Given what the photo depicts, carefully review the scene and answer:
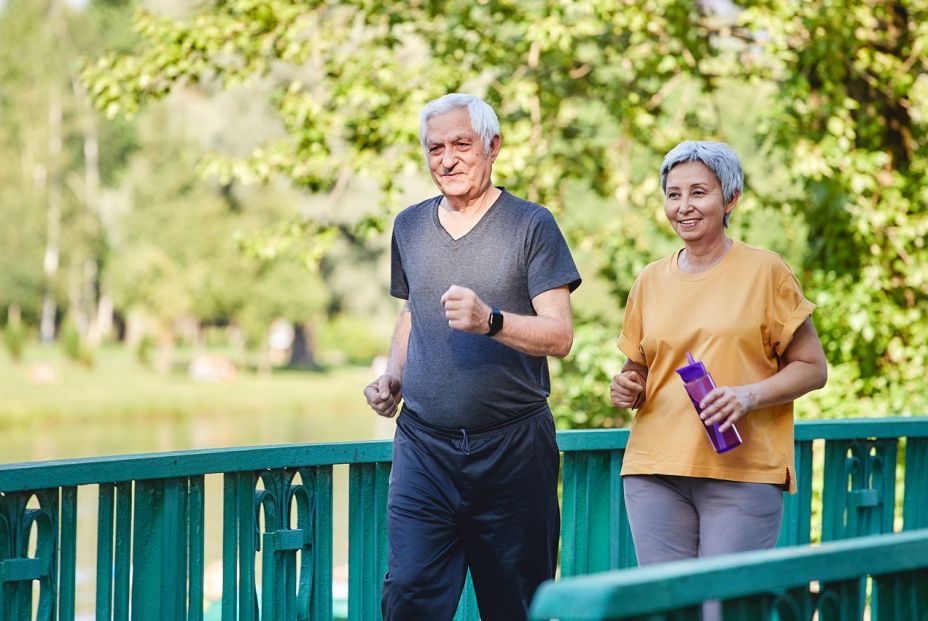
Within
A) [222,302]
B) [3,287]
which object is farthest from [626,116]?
[3,287]

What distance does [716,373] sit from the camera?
3.12m

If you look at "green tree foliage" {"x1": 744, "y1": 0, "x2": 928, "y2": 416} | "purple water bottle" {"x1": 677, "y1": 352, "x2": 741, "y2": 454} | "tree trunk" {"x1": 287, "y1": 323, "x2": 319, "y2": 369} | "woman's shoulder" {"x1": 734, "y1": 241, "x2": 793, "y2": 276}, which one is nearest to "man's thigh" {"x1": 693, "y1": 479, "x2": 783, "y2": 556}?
"purple water bottle" {"x1": 677, "y1": 352, "x2": 741, "y2": 454}

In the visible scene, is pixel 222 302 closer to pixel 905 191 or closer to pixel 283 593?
pixel 905 191

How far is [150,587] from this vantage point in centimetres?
344

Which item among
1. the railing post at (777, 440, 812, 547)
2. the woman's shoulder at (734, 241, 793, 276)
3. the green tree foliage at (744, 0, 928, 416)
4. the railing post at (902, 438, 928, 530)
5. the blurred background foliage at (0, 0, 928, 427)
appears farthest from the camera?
the blurred background foliage at (0, 0, 928, 427)

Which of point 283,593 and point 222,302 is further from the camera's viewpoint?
point 222,302

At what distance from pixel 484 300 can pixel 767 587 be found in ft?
4.44

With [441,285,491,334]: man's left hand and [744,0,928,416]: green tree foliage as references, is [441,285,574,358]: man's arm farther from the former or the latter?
[744,0,928,416]: green tree foliage

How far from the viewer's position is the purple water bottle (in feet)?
9.93

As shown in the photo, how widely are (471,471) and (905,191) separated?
648 centimetres

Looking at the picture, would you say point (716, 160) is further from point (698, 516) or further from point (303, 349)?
point (303, 349)

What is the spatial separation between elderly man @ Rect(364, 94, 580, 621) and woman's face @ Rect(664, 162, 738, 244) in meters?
0.28

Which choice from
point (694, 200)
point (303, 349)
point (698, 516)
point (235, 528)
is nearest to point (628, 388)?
point (698, 516)

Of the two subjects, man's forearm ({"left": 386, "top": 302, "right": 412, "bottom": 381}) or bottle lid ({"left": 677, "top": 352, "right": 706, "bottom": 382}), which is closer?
bottle lid ({"left": 677, "top": 352, "right": 706, "bottom": 382})
